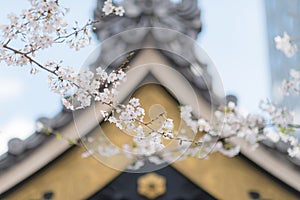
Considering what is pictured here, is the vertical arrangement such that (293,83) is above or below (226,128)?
above

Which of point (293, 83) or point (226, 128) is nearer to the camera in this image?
point (293, 83)

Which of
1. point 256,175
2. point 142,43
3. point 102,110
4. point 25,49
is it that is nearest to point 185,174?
point 256,175

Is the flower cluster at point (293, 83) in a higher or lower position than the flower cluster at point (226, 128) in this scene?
higher

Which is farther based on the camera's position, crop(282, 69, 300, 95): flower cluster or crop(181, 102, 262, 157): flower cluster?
crop(181, 102, 262, 157): flower cluster

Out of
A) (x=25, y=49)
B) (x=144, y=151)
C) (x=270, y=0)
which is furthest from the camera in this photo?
(x=270, y=0)

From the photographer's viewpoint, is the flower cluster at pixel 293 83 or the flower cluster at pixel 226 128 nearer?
the flower cluster at pixel 293 83

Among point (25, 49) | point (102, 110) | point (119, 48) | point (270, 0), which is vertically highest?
point (25, 49)

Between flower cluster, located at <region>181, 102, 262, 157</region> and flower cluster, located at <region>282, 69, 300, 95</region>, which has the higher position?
flower cluster, located at <region>282, 69, 300, 95</region>

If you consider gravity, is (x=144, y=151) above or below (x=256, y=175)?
above

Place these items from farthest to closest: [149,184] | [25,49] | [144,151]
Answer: [149,184], [144,151], [25,49]

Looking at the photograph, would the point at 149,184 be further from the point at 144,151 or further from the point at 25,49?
the point at 25,49

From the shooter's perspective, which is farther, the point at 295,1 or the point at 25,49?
the point at 295,1

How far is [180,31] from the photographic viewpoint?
446 cm

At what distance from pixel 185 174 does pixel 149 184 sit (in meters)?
0.31
